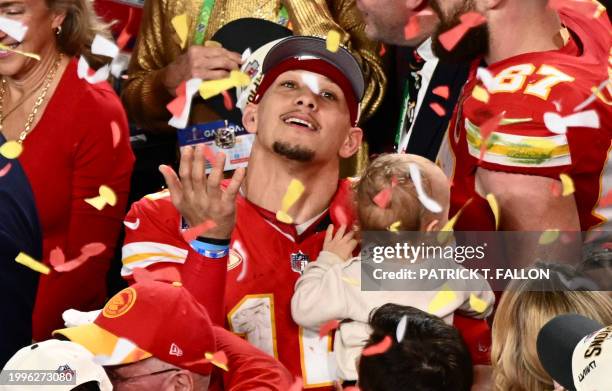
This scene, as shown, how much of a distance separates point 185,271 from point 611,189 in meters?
0.89

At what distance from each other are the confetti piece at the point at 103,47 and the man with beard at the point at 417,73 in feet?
1.91

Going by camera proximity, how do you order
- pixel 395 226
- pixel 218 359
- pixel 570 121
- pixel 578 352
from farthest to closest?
pixel 570 121 < pixel 395 226 < pixel 218 359 < pixel 578 352

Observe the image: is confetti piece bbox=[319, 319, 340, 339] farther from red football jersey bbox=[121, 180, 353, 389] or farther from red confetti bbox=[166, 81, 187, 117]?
red confetti bbox=[166, 81, 187, 117]

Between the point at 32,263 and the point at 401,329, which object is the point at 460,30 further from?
the point at 32,263

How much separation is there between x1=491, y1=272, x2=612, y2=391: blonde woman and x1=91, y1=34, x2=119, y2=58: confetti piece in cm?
116

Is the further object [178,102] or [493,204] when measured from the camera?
[178,102]

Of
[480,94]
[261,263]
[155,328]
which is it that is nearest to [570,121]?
[480,94]

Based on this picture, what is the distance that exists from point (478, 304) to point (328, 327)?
294 millimetres

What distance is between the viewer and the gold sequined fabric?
2.89 metres

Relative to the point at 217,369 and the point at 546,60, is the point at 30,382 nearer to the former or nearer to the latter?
the point at 217,369

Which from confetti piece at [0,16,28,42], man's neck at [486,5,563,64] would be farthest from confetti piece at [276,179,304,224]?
confetti piece at [0,16,28,42]

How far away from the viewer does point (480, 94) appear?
99.3 inches

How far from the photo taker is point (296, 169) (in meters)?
2.62

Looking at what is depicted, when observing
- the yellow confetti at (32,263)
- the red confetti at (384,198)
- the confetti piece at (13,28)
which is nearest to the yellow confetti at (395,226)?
the red confetti at (384,198)
